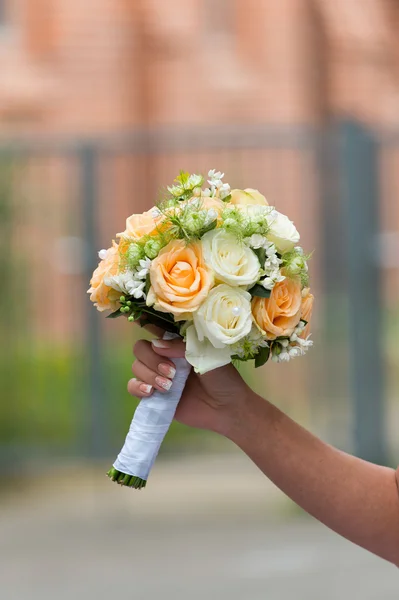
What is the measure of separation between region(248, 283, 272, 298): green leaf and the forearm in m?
0.22

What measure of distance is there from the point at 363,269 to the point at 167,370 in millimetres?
4610

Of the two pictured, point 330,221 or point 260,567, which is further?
point 330,221

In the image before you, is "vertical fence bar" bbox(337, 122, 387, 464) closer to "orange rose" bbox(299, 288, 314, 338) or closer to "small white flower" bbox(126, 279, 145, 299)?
"orange rose" bbox(299, 288, 314, 338)

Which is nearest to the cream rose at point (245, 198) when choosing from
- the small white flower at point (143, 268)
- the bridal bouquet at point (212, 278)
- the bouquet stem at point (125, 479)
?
the bridal bouquet at point (212, 278)

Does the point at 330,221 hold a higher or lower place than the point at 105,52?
lower

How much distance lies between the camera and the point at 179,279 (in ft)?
6.07

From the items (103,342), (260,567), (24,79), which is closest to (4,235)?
(103,342)

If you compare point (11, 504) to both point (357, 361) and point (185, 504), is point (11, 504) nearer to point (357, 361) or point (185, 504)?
point (185, 504)

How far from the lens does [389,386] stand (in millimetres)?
6535

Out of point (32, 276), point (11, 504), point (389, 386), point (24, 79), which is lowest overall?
point (11, 504)

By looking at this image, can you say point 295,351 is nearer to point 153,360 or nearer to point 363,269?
point 153,360

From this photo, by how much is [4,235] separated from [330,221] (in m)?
1.99

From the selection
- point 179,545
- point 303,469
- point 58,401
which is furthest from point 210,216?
point 58,401

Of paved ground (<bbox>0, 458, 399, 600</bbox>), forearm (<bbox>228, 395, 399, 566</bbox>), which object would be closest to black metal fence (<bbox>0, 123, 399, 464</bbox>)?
paved ground (<bbox>0, 458, 399, 600</bbox>)
